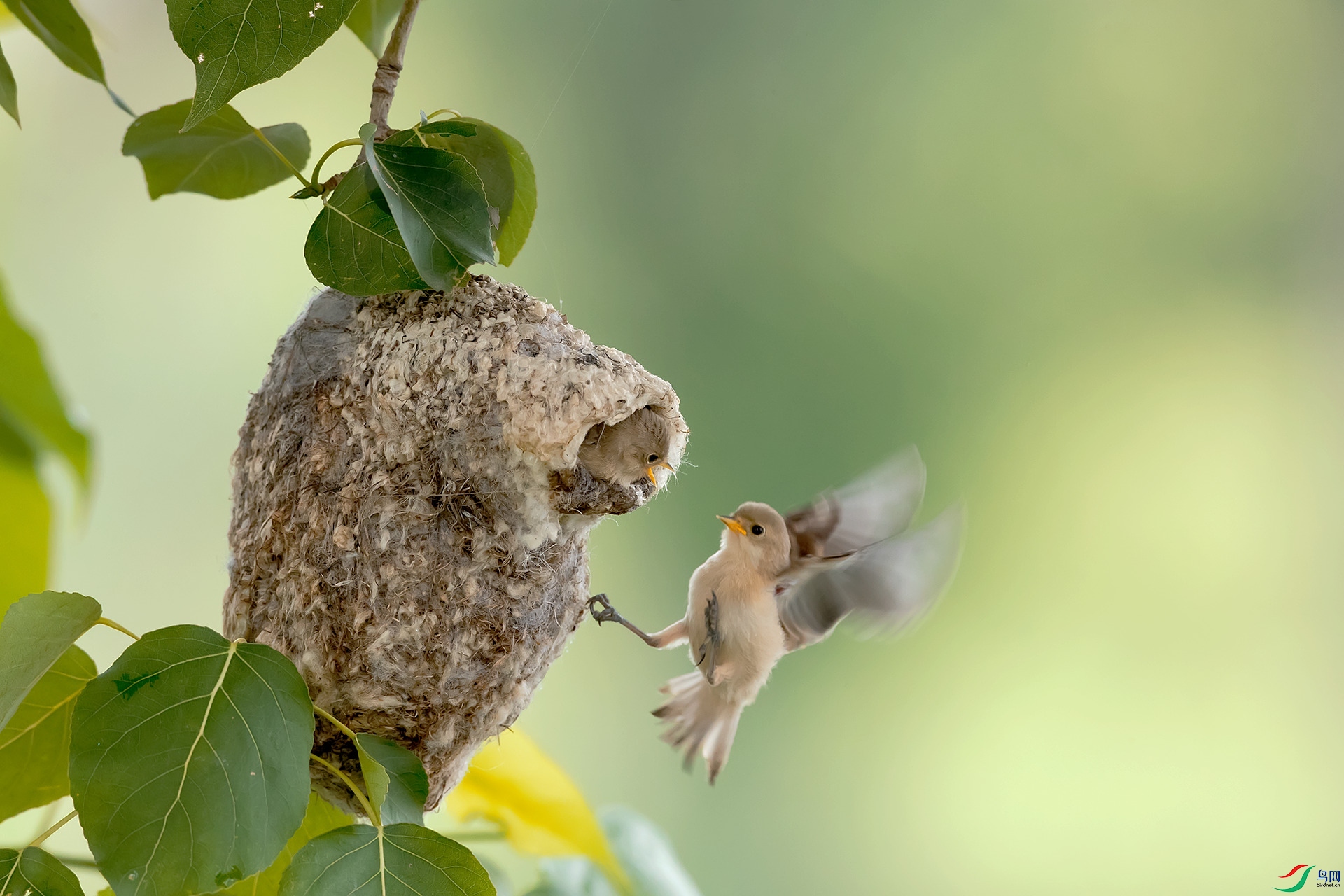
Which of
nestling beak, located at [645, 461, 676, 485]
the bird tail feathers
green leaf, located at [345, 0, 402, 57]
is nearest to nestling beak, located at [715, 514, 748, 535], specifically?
nestling beak, located at [645, 461, 676, 485]

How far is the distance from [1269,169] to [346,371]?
6.00 feet

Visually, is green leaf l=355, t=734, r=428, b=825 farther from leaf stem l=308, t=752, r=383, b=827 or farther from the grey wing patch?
the grey wing patch

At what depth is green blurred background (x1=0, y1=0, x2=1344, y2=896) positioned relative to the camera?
70.3 inches

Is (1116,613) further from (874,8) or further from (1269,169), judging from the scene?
(874,8)

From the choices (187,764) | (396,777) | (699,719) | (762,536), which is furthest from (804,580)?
(187,764)

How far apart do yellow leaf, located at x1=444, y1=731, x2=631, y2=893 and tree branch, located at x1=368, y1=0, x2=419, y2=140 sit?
0.74 m

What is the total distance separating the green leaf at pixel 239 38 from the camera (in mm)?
546

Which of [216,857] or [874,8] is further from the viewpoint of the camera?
A: [874,8]

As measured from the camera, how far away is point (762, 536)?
3.30ft

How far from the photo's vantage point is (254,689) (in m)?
0.63

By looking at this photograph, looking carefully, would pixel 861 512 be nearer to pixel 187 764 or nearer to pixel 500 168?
pixel 500 168

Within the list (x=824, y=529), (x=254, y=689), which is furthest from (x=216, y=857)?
(x=824, y=529)

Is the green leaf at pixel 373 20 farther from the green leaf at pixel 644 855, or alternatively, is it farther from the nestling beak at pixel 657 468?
the green leaf at pixel 644 855

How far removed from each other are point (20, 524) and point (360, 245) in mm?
648
